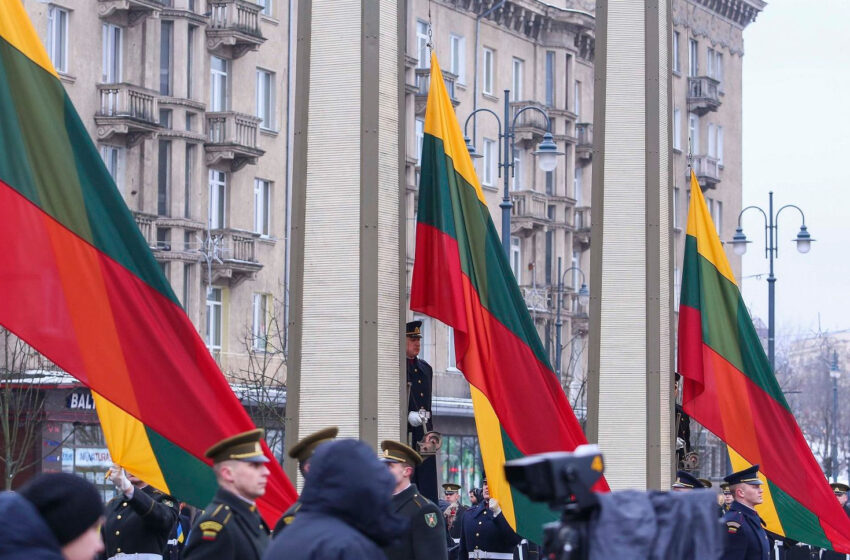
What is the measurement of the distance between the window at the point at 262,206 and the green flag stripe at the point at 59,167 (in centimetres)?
2959

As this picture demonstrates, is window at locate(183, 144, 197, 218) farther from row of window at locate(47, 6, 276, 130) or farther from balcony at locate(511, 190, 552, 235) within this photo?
balcony at locate(511, 190, 552, 235)

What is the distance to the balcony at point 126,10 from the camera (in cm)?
3416

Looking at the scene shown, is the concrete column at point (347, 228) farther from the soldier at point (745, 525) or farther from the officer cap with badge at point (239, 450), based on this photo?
the officer cap with badge at point (239, 450)

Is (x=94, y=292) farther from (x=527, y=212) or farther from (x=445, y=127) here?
(x=527, y=212)

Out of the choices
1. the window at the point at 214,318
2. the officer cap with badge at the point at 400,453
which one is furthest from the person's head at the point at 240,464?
the window at the point at 214,318

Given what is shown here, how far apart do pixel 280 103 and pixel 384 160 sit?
2745 centimetres

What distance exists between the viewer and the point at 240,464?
290 inches

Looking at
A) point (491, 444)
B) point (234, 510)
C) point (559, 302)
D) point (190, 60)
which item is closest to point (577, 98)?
point (559, 302)

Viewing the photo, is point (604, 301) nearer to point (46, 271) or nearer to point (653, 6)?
point (653, 6)

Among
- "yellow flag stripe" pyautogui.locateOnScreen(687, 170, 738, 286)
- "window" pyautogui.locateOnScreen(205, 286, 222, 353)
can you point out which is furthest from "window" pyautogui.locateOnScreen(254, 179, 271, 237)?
"yellow flag stripe" pyautogui.locateOnScreen(687, 170, 738, 286)

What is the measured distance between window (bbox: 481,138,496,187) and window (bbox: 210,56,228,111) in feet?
31.5

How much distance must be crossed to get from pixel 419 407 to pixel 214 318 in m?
25.0

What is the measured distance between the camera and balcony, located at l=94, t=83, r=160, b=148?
33.9 m

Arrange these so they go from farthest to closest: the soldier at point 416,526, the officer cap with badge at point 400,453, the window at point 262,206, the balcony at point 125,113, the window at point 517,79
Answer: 1. the window at point 517,79
2. the window at point 262,206
3. the balcony at point 125,113
4. the officer cap with badge at point 400,453
5. the soldier at point 416,526
